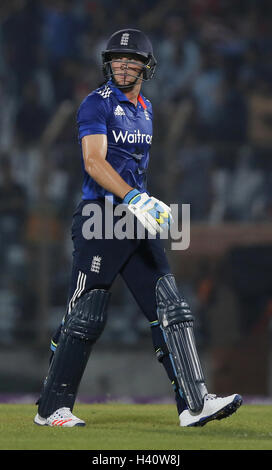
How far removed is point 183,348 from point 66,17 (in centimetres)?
899

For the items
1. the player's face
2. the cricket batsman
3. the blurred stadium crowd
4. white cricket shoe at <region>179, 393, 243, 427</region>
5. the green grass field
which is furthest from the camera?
the blurred stadium crowd

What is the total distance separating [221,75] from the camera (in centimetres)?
1237

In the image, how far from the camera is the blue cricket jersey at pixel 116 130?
488 centimetres

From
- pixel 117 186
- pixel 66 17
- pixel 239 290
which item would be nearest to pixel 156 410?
pixel 117 186

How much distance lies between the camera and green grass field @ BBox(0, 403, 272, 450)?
13.9 feet

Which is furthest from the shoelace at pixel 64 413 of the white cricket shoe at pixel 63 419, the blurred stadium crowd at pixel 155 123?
the blurred stadium crowd at pixel 155 123

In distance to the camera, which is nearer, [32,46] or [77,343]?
[77,343]

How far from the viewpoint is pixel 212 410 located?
15.4 ft

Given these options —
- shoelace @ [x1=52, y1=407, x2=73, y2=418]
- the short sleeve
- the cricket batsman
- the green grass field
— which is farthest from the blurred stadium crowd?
the short sleeve

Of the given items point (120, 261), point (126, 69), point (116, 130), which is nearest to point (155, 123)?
point (126, 69)

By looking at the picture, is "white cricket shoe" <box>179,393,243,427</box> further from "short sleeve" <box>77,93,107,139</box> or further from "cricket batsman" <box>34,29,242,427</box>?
"short sleeve" <box>77,93,107,139</box>

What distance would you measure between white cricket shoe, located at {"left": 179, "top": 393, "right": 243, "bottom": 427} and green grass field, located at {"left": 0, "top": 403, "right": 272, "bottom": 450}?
0.17ft

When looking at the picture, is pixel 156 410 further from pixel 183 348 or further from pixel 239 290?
pixel 239 290

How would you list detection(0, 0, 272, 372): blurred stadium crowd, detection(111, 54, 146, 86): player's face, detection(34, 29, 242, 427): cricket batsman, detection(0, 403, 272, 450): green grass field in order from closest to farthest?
detection(0, 403, 272, 450): green grass field < detection(34, 29, 242, 427): cricket batsman < detection(111, 54, 146, 86): player's face < detection(0, 0, 272, 372): blurred stadium crowd
